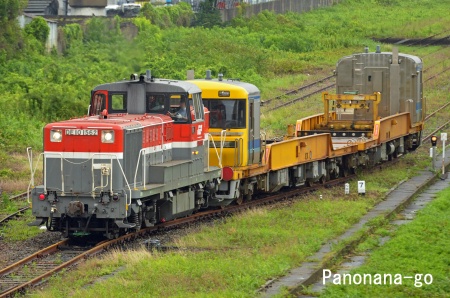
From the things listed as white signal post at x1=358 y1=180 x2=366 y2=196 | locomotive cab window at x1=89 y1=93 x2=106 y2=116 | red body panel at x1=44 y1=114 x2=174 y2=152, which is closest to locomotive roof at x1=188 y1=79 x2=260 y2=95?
locomotive cab window at x1=89 y1=93 x2=106 y2=116

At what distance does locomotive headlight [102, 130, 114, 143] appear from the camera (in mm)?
19094

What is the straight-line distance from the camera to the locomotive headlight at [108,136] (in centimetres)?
1909

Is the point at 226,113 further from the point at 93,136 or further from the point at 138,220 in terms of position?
the point at 93,136

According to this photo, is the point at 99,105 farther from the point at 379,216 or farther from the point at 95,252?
the point at 379,216

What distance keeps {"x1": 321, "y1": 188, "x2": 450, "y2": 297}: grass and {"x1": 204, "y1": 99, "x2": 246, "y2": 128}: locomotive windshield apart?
4.75 metres

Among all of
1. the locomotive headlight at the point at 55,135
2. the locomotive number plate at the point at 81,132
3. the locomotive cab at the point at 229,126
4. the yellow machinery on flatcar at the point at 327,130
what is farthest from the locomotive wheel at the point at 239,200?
the locomotive headlight at the point at 55,135

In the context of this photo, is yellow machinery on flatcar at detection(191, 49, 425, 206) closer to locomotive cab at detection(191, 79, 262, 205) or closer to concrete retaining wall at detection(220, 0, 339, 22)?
locomotive cab at detection(191, 79, 262, 205)

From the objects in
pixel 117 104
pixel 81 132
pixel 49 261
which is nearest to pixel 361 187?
pixel 117 104

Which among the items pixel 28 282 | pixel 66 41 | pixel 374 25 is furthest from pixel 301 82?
pixel 28 282

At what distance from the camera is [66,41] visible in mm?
52438

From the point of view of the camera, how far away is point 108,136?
19.1 metres

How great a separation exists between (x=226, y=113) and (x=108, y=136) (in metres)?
5.44

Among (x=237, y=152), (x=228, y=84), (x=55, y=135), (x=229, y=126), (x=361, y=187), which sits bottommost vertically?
(x=361, y=187)

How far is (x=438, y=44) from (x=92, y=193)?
5040 cm
